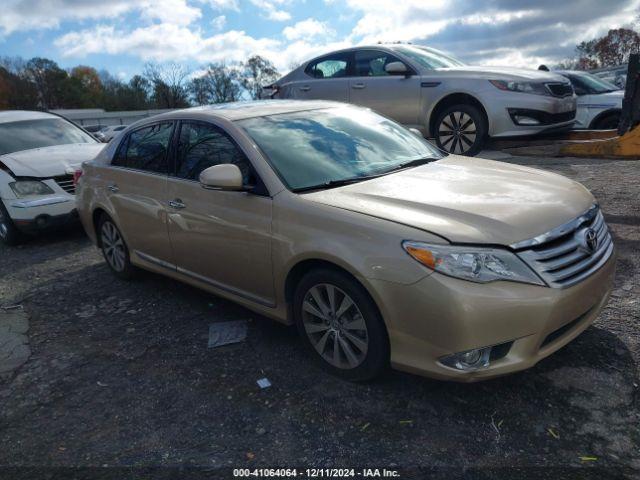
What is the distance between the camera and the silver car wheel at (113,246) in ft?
16.6

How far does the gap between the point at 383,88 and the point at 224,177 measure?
5.19m

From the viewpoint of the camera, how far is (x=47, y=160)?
23.5ft

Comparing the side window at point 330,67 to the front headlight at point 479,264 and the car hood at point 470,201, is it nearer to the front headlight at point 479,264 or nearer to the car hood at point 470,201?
the car hood at point 470,201

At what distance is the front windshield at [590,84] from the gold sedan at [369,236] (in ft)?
25.9

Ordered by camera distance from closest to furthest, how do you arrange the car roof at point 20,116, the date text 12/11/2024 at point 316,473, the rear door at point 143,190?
the date text 12/11/2024 at point 316,473
the rear door at point 143,190
the car roof at point 20,116

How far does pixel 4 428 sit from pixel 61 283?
262 centimetres

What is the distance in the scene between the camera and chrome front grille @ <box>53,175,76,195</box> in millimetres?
6930

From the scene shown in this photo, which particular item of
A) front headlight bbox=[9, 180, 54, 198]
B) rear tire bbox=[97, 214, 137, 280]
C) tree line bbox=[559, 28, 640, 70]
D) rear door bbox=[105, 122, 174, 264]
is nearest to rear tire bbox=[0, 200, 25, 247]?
front headlight bbox=[9, 180, 54, 198]

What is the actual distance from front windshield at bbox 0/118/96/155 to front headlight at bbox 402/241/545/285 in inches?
280

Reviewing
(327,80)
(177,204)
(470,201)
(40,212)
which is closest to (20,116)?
(40,212)

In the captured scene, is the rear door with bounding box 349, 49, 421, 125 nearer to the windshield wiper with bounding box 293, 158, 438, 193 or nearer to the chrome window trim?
the windshield wiper with bounding box 293, 158, 438, 193

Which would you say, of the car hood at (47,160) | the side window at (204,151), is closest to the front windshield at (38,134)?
the car hood at (47,160)

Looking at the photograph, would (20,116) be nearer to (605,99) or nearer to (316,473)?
(316,473)

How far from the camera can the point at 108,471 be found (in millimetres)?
2607
